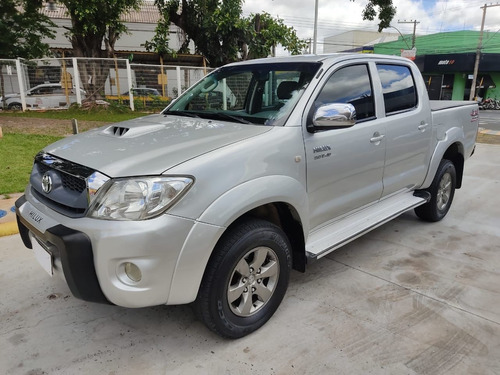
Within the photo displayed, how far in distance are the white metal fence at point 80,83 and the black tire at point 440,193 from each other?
1162cm

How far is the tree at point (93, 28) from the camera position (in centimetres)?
1308

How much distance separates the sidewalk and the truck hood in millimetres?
1989

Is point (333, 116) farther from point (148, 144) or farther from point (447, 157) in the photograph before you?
point (447, 157)

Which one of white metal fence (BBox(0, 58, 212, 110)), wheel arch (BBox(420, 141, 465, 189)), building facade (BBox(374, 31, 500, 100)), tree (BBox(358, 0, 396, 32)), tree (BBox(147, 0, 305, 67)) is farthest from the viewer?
building facade (BBox(374, 31, 500, 100))

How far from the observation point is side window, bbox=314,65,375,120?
120 inches

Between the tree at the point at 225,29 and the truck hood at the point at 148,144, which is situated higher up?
the tree at the point at 225,29

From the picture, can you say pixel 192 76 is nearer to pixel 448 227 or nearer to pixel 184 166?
pixel 448 227

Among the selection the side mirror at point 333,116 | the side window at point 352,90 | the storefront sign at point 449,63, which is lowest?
the side mirror at point 333,116

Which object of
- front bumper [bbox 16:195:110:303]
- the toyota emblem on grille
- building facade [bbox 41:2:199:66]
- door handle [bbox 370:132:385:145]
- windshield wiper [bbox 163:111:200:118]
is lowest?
front bumper [bbox 16:195:110:303]

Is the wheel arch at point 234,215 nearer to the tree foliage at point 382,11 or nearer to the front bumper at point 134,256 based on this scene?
the front bumper at point 134,256

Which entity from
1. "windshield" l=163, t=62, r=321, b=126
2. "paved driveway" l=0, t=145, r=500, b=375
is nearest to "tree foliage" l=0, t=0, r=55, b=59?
"windshield" l=163, t=62, r=321, b=126

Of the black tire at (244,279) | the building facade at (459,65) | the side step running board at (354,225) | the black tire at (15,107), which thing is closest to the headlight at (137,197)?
the black tire at (244,279)

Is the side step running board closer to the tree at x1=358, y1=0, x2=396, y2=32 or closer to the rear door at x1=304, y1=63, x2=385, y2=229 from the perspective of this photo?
the rear door at x1=304, y1=63, x2=385, y2=229

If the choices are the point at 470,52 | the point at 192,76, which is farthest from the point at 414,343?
the point at 470,52
